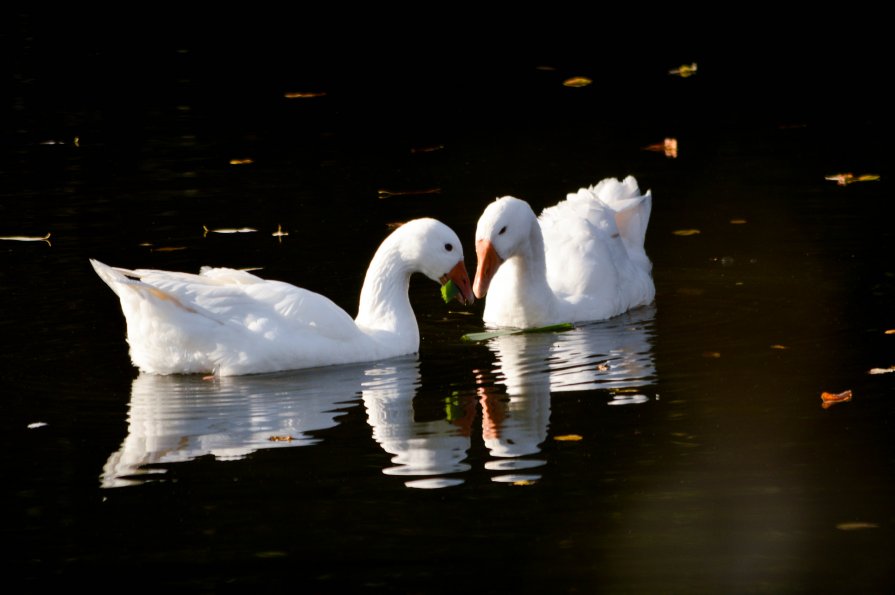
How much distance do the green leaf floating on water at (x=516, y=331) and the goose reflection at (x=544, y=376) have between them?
0.16 feet

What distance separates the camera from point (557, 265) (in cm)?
1182

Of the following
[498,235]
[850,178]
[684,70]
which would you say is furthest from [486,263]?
[684,70]

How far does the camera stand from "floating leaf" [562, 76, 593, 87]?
66.4 feet

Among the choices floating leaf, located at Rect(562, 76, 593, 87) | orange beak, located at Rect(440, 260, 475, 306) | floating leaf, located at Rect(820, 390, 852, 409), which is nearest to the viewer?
floating leaf, located at Rect(820, 390, 852, 409)

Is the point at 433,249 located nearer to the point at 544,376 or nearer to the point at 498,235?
the point at 498,235

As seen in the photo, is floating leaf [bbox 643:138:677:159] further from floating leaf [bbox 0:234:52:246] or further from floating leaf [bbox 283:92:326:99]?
floating leaf [bbox 0:234:52:246]

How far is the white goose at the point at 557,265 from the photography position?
1096 centimetres

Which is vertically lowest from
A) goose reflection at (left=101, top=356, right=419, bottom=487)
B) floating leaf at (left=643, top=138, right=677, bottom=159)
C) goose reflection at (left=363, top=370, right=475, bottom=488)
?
goose reflection at (left=363, top=370, right=475, bottom=488)

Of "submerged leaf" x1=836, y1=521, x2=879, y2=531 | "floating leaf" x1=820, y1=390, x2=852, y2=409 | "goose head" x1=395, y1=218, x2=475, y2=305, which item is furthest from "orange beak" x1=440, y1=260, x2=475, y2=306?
"submerged leaf" x1=836, y1=521, x2=879, y2=531

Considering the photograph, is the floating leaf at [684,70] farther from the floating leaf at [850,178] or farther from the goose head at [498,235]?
the goose head at [498,235]

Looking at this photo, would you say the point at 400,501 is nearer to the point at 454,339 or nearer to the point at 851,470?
the point at 851,470

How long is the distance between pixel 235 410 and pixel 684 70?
43.2 ft

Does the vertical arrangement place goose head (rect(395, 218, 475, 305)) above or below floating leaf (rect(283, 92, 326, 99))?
below

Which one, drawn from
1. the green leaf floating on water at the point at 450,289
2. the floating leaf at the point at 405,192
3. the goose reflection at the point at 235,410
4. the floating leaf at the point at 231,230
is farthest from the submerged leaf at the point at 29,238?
the green leaf floating on water at the point at 450,289
